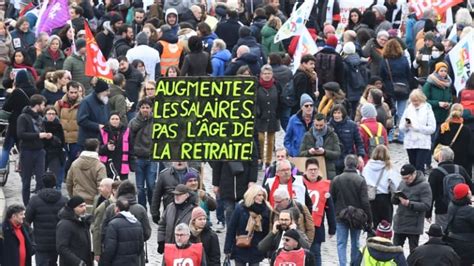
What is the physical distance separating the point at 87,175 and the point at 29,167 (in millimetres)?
1889

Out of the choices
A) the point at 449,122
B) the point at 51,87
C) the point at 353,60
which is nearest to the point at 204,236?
the point at 449,122

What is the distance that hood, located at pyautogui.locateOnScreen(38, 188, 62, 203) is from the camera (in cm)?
2358

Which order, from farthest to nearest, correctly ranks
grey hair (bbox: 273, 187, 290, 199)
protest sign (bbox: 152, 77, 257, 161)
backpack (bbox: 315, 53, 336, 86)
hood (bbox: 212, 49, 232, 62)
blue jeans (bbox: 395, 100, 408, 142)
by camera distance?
blue jeans (bbox: 395, 100, 408, 142)
hood (bbox: 212, 49, 232, 62)
backpack (bbox: 315, 53, 336, 86)
protest sign (bbox: 152, 77, 257, 161)
grey hair (bbox: 273, 187, 290, 199)

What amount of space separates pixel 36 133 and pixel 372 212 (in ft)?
16.0

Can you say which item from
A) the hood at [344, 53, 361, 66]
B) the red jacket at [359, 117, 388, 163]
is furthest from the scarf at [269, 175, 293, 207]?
the hood at [344, 53, 361, 66]

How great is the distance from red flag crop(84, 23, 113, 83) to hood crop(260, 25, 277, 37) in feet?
19.0

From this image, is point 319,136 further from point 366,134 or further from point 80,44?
point 80,44

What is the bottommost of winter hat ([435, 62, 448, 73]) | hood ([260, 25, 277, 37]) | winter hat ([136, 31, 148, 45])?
winter hat ([435, 62, 448, 73])

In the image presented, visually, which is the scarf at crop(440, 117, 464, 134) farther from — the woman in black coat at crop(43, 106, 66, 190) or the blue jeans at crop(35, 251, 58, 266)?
the blue jeans at crop(35, 251, 58, 266)

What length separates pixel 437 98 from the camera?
30.7 metres

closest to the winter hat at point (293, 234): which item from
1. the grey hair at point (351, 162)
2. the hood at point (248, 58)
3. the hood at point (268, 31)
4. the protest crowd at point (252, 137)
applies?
the protest crowd at point (252, 137)

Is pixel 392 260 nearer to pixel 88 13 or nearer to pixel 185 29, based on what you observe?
pixel 185 29

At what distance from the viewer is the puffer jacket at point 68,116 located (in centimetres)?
2828

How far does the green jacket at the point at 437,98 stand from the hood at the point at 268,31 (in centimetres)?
476
